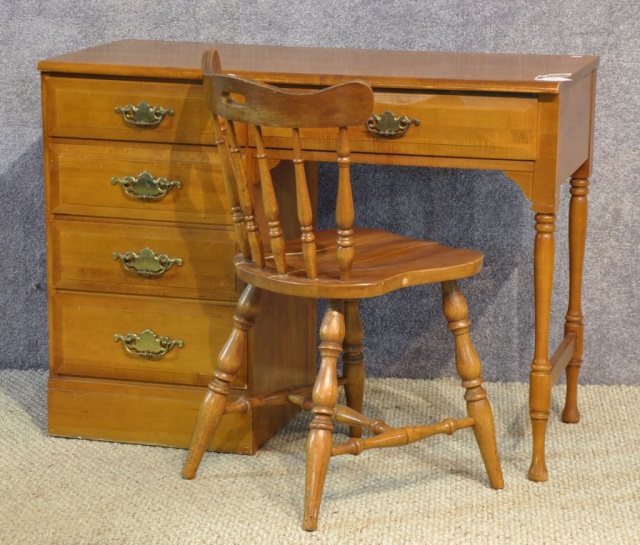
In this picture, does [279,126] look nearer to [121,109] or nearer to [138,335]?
[121,109]

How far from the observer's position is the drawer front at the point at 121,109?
2338 mm

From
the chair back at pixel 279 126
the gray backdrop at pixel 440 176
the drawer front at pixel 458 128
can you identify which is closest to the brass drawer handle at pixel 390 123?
the drawer front at pixel 458 128

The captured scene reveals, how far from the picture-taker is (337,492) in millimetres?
2289

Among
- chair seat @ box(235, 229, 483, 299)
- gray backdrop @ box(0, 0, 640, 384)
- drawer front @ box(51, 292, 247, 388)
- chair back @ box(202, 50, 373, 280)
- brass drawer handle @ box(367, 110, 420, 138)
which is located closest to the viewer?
chair back @ box(202, 50, 373, 280)

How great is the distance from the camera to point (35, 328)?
3033 mm

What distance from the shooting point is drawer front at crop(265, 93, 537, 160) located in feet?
Result: 7.05

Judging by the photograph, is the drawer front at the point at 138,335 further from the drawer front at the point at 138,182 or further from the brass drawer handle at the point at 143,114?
the brass drawer handle at the point at 143,114

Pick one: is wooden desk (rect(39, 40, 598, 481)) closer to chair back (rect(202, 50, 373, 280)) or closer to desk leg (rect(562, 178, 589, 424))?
desk leg (rect(562, 178, 589, 424))

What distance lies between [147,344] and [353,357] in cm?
44

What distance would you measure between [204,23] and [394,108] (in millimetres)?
818

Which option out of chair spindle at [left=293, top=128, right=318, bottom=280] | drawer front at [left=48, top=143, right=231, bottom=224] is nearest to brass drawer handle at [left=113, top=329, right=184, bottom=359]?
drawer front at [left=48, top=143, right=231, bottom=224]

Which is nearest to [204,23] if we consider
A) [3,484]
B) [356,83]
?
[356,83]

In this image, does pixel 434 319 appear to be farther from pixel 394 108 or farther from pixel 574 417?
pixel 394 108

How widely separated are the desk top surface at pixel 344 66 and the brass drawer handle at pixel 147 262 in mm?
366
